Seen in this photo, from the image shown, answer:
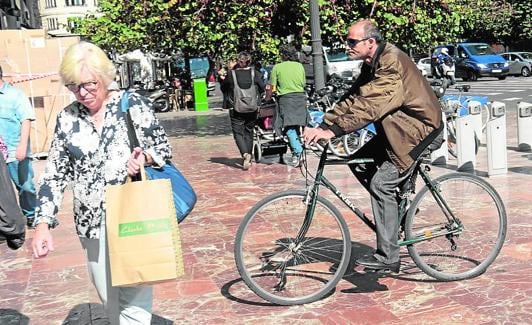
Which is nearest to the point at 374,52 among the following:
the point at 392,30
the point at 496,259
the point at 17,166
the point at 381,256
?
the point at 381,256

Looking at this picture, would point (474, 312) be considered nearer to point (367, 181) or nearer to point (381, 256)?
point (381, 256)

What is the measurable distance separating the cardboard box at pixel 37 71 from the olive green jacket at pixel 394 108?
30.1ft

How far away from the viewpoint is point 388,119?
4.40 m

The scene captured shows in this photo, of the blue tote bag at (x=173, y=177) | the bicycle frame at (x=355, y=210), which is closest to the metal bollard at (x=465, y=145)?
the bicycle frame at (x=355, y=210)

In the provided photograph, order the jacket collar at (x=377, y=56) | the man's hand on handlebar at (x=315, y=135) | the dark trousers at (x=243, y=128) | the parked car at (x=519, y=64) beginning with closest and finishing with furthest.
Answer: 1. the man's hand on handlebar at (x=315, y=135)
2. the jacket collar at (x=377, y=56)
3. the dark trousers at (x=243, y=128)
4. the parked car at (x=519, y=64)

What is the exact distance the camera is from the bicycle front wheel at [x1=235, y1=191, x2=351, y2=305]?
4.41m

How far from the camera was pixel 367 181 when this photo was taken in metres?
4.61

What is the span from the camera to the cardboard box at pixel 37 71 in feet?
40.7

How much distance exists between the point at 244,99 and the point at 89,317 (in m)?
5.92

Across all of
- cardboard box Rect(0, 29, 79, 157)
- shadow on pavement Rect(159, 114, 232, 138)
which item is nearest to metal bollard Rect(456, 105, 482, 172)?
cardboard box Rect(0, 29, 79, 157)

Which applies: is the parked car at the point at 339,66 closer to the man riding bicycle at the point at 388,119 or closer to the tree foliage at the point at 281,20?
the tree foliage at the point at 281,20

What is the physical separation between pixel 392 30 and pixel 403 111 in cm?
856

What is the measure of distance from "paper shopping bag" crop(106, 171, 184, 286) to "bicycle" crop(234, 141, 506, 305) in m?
1.41

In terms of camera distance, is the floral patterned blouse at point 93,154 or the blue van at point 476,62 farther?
the blue van at point 476,62
